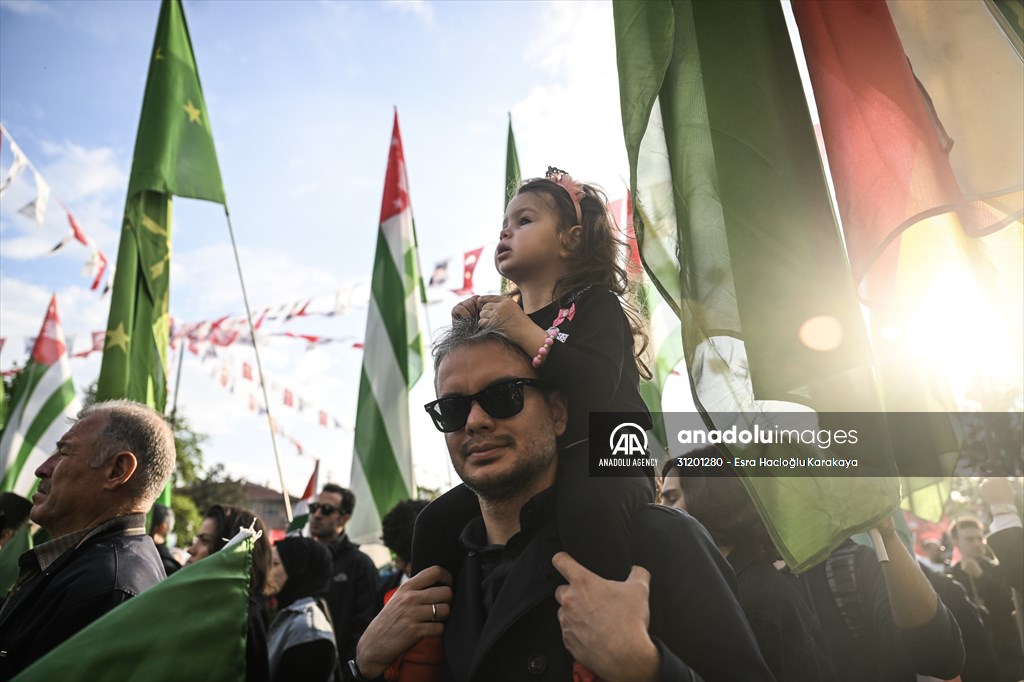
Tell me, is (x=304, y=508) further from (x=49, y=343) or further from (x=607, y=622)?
(x=607, y=622)

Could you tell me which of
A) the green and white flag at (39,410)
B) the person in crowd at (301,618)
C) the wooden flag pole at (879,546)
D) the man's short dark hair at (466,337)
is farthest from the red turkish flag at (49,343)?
the wooden flag pole at (879,546)

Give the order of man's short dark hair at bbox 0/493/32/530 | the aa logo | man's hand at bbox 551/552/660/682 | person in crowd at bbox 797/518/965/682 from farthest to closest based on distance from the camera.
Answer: man's short dark hair at bbox 0/493/32/530
person in crowd at bbox 797/518/965/682
the aa logo
man's hand at bbox 551/552/660/682

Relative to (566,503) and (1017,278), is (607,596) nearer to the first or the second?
(566,503)

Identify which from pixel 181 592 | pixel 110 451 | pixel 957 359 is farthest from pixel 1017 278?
pixel 110 451

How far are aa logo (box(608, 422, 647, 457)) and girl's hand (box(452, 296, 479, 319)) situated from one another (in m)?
0.49

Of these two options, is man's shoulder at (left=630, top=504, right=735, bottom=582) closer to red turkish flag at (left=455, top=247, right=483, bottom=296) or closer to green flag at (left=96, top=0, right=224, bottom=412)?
green flag at (left=96, top=0, right=224, bottom=412)

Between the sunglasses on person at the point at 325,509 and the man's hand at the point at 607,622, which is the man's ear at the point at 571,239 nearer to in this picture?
the man's hand at the point at 607,622

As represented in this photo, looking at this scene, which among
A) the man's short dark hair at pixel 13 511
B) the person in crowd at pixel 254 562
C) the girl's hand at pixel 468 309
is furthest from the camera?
the man's short dark hair at pixel 13 511

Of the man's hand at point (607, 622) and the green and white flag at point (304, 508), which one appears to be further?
the green and white flag at point (304, 508)

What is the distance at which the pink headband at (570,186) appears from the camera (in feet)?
7.41

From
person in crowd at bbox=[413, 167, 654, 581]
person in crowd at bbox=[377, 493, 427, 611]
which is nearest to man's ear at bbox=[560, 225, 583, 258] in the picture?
person in crowd at bbox=[413, 167, 654, 581]

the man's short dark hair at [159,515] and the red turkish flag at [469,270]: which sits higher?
the red turkish flag at [469,270]

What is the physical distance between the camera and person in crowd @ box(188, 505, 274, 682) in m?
3.05

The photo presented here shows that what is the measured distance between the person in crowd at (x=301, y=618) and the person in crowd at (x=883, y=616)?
2652 mm
